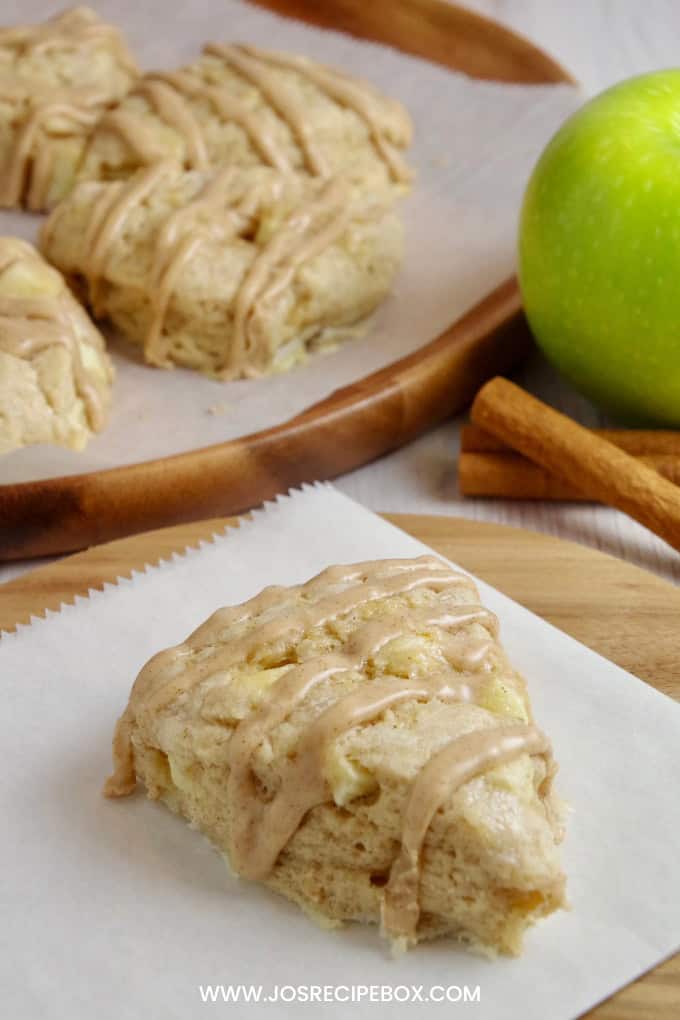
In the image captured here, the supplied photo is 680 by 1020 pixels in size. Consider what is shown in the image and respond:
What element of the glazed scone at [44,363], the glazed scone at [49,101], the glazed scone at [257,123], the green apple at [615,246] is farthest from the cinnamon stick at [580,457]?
the glazed scone at [49,101]

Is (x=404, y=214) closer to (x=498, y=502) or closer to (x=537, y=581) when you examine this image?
(x=498, y=502)

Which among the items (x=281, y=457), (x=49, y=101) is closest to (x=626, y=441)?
(x=281, y=457)

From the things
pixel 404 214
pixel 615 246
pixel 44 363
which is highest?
pixel 615 246

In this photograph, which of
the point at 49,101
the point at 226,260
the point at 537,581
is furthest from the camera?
the point at 49,101

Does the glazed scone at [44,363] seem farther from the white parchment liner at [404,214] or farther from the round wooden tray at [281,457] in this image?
the round wooden tray at [281,457]

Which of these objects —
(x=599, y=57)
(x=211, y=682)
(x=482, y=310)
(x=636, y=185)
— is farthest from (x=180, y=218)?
(x=599, y=57)

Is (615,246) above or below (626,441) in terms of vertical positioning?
above

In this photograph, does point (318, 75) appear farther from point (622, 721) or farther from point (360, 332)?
point (622, 721)
